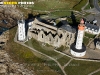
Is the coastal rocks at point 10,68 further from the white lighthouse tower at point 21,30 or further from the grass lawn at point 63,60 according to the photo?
the grass lawn at point 63,60

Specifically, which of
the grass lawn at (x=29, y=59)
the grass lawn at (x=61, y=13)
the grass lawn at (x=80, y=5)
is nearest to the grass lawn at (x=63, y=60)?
the grass lawn at (x=29, y=59)

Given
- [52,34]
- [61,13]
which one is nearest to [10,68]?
[52,34]

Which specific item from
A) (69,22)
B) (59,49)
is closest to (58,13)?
(69,22)

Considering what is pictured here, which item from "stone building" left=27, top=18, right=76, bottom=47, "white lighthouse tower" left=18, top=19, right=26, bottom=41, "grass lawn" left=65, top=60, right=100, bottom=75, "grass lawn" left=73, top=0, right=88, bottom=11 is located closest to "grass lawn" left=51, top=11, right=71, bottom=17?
"grass lawn" left=73, top=0, right=88, bottom=11

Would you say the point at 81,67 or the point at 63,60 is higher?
the point at 63,60

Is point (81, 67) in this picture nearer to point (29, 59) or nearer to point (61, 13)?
point (29, 59)

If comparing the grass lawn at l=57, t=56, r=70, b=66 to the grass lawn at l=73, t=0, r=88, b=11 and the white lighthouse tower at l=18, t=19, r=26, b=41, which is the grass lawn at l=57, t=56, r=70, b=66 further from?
the grass lawn at l=73, t=0, r=88, b=11
